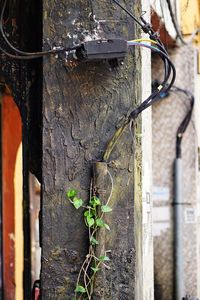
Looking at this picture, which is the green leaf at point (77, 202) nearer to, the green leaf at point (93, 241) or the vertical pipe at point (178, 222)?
the green leaf at point (93, 241)

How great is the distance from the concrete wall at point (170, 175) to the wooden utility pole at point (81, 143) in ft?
10.9

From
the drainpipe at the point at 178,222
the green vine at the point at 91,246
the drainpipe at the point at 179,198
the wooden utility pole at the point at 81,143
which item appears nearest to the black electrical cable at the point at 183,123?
the drainpipe at the point at 179,198

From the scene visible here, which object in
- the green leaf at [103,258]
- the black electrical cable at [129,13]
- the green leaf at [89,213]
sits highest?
the black electrical cable at [129,13]

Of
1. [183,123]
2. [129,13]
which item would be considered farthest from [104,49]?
[183,123]

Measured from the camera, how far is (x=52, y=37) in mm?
3430

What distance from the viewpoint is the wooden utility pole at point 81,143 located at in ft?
11.0

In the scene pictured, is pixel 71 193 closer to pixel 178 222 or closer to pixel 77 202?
pixel 77 202

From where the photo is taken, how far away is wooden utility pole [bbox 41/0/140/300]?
11.0 feet

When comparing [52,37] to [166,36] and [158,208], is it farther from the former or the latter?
[158,208]

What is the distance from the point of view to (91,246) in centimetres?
328

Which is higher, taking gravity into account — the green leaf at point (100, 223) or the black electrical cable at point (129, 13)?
the black electrical cable at point (129, 13)

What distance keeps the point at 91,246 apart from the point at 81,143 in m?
0.65

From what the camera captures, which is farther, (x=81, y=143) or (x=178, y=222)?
(x=178, y=222)

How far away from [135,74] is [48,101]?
22.9 inches
